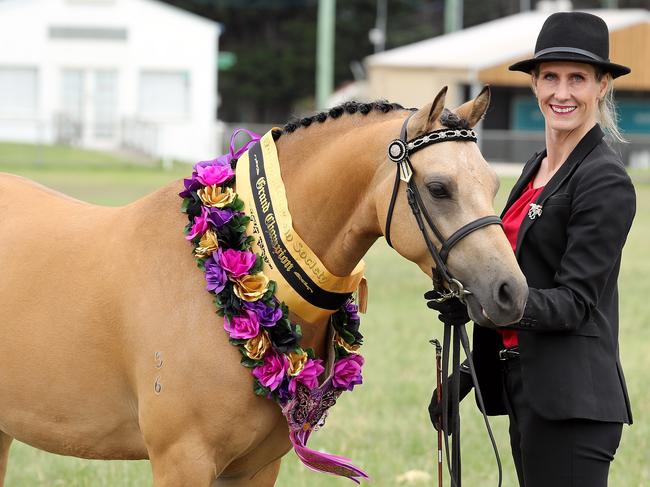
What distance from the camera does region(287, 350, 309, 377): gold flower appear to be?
4012mm

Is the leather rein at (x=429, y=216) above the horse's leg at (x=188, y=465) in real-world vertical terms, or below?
above

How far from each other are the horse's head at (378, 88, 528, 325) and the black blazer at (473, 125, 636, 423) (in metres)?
0.22

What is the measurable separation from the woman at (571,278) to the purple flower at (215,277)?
769mm

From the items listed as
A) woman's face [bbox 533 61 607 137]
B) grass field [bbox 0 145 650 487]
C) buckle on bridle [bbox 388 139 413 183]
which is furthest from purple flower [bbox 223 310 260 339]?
grass field [bbox 0 145 650 487]

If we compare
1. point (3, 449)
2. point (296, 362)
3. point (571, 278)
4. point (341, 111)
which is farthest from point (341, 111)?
point (3, 449)

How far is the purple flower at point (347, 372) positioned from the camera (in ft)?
14.1

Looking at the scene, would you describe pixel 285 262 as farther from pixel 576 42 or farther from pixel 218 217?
pixel 576 42

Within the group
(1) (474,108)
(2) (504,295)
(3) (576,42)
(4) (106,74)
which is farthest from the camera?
(4) (106,74)

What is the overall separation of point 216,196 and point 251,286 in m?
0.38

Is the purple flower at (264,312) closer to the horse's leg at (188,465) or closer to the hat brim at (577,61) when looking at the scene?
the horse's leg at (188,465)

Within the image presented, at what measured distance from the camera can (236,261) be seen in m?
3.99

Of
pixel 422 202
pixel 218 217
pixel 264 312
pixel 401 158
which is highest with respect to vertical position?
pixel 401 158

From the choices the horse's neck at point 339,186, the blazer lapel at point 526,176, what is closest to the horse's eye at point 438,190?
the horse's neck at point 339,186

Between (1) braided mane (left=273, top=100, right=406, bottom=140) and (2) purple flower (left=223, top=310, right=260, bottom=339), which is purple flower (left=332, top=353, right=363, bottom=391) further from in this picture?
(1) braided mane (left=273, top=100, right=406, bottom=140)
